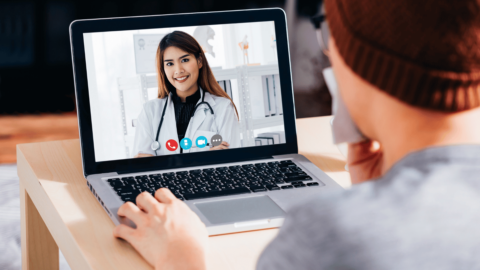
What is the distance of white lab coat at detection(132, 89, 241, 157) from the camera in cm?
91

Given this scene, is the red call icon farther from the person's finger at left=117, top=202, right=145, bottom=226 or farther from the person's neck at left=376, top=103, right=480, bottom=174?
the person's neck at left=376, top=103, right=480, bottom=174

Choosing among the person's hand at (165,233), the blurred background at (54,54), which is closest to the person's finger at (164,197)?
the person's hand at (165,233)

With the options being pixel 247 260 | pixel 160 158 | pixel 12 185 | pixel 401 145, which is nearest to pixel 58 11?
pixel 12 185

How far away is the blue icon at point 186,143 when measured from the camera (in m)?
0.93

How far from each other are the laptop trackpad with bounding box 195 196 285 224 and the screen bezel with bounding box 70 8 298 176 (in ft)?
0.63

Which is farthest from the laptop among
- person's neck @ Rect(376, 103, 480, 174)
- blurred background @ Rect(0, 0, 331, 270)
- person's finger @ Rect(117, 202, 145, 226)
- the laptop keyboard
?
blurred background @ Rect(0, 0, 331, 270)

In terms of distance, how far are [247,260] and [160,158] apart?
1.18ft

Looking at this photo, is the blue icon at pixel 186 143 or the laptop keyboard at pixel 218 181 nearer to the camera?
the laptop keyboard at pixel 218 181

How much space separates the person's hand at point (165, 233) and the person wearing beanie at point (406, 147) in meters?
0.22

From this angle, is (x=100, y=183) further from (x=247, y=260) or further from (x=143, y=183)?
(x=247, y=260)

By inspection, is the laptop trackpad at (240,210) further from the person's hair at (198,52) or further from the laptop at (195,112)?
the person's hair at (198,52)

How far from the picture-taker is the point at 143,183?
0.82 m

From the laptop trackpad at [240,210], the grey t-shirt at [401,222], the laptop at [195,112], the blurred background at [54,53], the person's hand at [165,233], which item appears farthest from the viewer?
the blurred background at [54,53]

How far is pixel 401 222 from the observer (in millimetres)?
309
